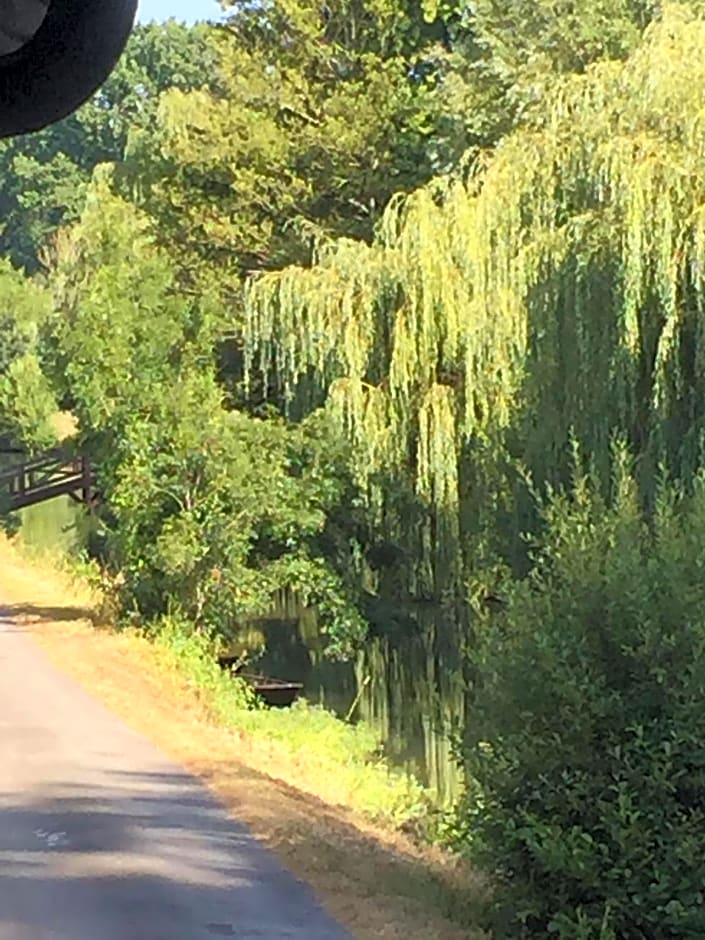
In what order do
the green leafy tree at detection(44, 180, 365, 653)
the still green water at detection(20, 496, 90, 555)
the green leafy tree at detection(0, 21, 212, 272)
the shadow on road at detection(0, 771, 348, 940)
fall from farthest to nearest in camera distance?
1. the green leafy tree at detection(0, 21, 212, 272)
2. the still green water at detection(20, 496, 90, 555)
3. the green leafy tree at detection(44, 180, 365, 653)
4. the shadow on road at detection(0, 771, 348, 940)

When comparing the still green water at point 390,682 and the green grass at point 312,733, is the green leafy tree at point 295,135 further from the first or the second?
the green grass at point 312,733

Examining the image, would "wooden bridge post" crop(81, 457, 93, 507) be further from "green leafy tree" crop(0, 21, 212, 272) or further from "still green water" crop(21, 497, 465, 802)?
"green leafy tree" crop(0, 21, 212, 272)

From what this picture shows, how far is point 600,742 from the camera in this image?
20.5 feet

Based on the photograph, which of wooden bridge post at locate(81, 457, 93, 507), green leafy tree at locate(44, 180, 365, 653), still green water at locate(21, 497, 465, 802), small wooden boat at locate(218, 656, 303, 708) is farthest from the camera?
wooden bridge post at locate(81, 457, 93, 507)

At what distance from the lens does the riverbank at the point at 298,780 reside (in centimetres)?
739

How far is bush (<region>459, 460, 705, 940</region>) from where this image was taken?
598cm

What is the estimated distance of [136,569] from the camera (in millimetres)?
17625

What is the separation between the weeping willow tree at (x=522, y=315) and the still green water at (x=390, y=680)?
1.26 m

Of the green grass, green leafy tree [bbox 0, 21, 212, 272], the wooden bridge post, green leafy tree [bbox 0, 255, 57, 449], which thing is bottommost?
the green grass

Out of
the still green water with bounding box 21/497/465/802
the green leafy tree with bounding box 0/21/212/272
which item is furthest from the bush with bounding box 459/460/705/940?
the green leafy tree with bounding box 0/21/212/272

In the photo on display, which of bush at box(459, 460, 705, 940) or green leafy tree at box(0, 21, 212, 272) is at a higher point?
green leafy tree at box(0, 21, 212, 272)

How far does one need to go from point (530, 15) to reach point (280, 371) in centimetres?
716

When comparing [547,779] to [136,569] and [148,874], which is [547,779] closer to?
[148,874]

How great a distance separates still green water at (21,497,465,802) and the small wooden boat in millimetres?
443
